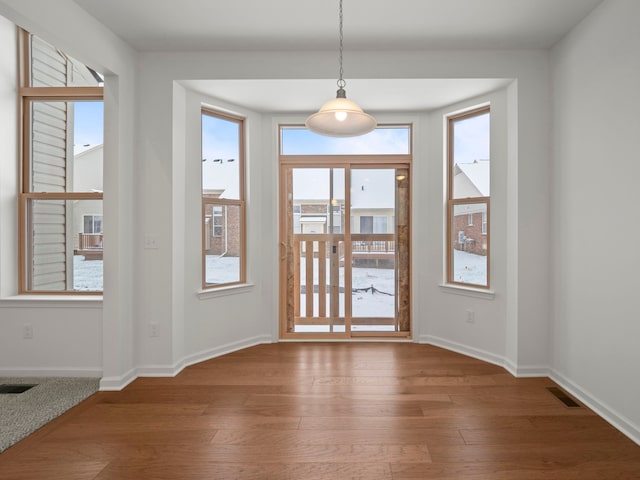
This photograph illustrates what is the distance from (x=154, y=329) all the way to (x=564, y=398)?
3382mm

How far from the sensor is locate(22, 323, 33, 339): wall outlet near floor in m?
3.05

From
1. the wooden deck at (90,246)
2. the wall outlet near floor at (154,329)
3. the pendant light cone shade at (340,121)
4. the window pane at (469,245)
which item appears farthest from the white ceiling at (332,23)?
the wall outlet near floor at (154,329)

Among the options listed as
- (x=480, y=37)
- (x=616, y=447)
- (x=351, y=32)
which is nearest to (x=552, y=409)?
(x=616, y=447)

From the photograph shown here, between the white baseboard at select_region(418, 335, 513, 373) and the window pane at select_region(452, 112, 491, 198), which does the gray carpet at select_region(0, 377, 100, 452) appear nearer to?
the white baseboard at select_region(418, 335, 513, 373)

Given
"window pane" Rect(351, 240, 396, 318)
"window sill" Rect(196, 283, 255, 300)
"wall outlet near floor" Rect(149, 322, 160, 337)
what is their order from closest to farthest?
"wall outlet near floor" Rect(149, 322, 160, 337) → "window sill" Rect(196, 283, 255, 300) → "window pane" Rect(351, 240, 396, 318)

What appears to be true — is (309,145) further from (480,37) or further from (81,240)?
(81,240)

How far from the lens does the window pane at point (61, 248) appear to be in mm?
3208

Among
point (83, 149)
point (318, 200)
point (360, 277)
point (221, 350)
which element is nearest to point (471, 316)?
point (360, 277)

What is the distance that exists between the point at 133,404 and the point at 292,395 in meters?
1.18

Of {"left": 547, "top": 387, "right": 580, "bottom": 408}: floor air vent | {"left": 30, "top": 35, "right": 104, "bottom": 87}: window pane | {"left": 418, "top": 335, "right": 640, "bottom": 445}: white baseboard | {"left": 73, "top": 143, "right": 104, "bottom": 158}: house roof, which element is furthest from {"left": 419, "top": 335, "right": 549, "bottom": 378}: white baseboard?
{"left": 30, "top": 35, "right": 104, "bottom": 87}: window pane

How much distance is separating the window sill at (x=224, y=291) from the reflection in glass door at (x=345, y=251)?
45 cm

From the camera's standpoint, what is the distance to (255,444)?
211 cm

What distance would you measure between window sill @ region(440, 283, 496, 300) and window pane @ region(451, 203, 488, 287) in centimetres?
11

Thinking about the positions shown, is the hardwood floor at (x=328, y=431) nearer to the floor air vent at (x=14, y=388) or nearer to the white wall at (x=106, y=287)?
the white wall at (x=106, y=287)
